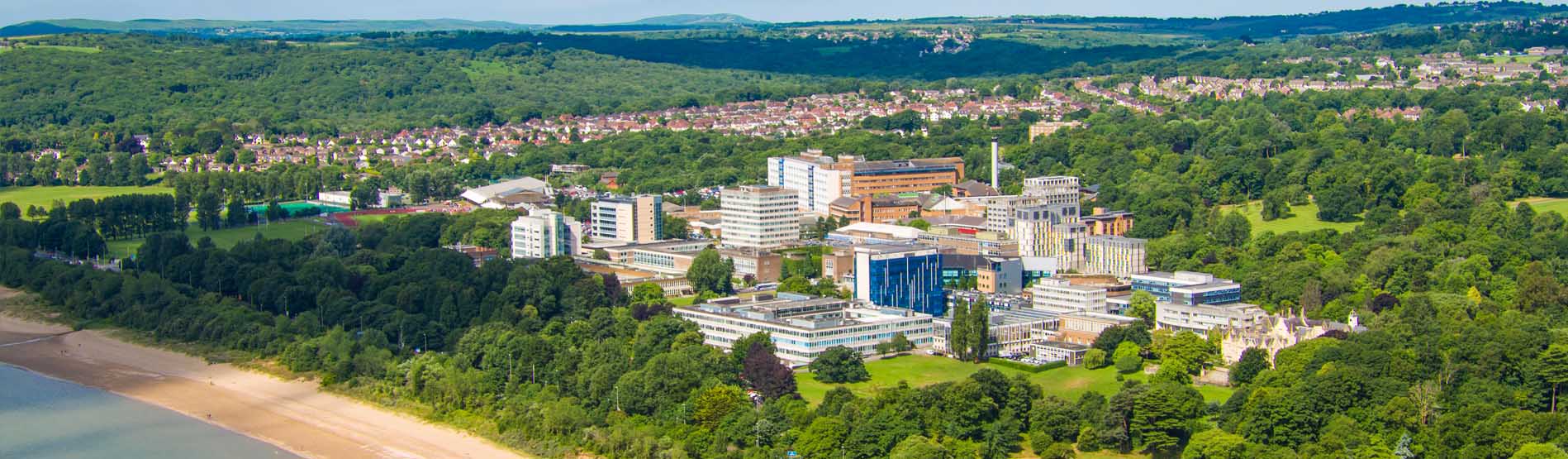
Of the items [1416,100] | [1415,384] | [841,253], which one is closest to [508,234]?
[841,253]

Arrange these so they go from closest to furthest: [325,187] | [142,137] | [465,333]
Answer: [465,333] → [325,187] → [142,137]

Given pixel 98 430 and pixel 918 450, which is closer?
pixel 918 450

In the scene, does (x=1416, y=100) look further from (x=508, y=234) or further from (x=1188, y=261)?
(x=508, y=234)

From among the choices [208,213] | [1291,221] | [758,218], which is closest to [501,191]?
[208,213]

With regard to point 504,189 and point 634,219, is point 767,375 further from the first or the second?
point 504,189

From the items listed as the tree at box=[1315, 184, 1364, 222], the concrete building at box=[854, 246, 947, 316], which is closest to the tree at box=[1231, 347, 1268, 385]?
the concrete building at box=[854, 246, 947, 316]

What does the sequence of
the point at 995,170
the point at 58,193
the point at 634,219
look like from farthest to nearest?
the point at 58,193 < the point at 995,170 < the point at 634,219

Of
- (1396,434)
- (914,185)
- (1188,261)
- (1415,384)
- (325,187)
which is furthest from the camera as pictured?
(325,187)
